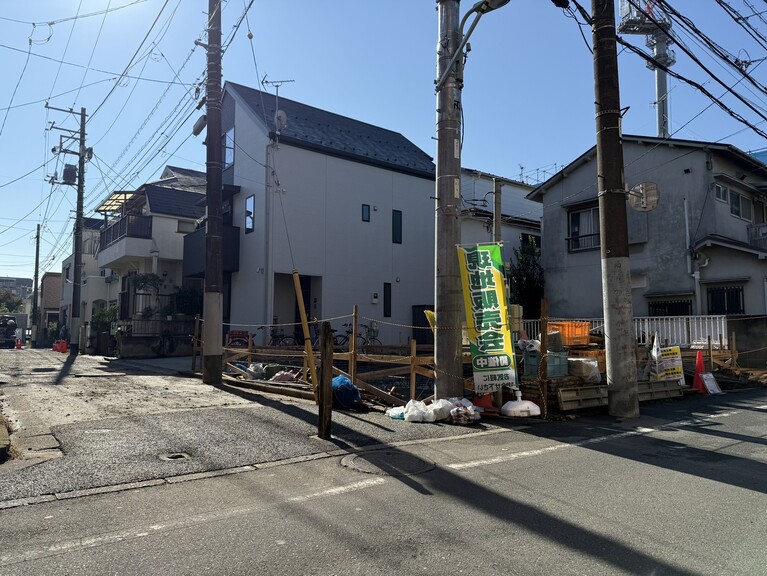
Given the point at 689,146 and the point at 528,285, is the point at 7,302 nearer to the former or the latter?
the point at 528,285

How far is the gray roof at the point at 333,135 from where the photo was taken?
69.9ft

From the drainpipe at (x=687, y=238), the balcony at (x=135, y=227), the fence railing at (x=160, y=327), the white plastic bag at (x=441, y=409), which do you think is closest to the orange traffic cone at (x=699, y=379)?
the drainpipe at (x=687, y=238)

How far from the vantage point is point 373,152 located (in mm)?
24047

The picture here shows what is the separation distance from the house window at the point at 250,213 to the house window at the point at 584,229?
42.0 feet

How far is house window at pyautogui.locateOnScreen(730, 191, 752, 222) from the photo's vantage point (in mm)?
19562

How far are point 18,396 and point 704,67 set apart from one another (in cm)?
1552

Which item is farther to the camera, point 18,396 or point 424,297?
point 424,297

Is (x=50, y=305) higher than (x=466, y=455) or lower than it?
higher

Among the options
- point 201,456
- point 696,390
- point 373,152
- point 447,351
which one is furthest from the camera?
point 373,152

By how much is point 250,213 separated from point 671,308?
53.5ft

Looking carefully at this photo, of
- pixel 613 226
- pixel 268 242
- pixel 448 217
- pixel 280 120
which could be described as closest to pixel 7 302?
pixel 268 242

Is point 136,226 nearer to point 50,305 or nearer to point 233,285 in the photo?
point 233,285

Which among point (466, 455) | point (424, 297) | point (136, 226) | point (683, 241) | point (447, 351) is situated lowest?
point (466, 455)

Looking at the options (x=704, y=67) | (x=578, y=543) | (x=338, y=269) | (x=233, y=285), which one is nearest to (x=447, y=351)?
(x=578, y=543)
